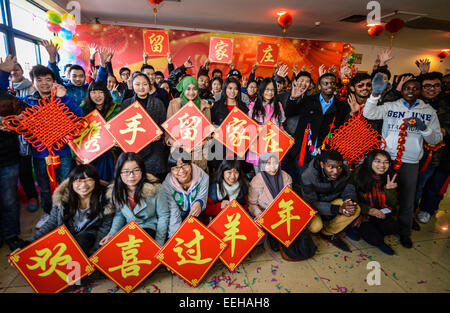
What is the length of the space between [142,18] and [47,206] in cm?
630

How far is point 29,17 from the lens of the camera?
4.60m

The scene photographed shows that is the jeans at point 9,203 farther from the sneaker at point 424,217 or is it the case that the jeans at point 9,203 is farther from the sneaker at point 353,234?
the sneaker at point 424,217

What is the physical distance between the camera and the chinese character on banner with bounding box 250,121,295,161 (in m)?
2.24

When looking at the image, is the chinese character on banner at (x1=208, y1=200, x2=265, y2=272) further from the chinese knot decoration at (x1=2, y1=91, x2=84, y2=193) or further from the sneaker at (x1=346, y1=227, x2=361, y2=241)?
the chinese knot decoration at (x1=2, y1=91, x2=84, y2=193)

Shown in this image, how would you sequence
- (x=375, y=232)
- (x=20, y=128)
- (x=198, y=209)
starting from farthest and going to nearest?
1. (x=375, y=232)
2. (x=198, y=209)
3. (x=20, y=128)

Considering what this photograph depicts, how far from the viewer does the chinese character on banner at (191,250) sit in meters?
1.62

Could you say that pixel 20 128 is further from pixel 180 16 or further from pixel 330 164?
pixel 180 16

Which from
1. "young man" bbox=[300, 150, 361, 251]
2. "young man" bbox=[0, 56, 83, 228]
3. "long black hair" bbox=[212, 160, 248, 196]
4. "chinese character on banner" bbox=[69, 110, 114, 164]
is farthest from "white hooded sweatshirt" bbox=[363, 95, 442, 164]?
"young man" bbox=[0, 56, 83, 228]

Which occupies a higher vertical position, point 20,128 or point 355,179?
point 20,128

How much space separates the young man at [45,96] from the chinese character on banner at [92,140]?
222 millimetres

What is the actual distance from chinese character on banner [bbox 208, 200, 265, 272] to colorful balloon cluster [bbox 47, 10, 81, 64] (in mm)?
4893

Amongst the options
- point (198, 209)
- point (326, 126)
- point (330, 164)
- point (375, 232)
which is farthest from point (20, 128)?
point (375, 232)

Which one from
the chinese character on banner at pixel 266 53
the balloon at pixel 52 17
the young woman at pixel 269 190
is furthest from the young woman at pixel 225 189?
the balloon at pixel 52 17

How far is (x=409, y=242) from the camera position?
2320 millimetres
